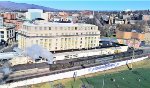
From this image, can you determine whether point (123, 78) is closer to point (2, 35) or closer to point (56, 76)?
point (56, 76)

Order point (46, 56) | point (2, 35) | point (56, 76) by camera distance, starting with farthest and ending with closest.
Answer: point (2, 35) < point (46, 56) < point (56, 76)

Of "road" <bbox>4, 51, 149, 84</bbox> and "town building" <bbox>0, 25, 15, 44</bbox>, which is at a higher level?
"town building" <bbox>0, 25, 15, 44</bbox>

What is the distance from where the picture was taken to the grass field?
26797mm

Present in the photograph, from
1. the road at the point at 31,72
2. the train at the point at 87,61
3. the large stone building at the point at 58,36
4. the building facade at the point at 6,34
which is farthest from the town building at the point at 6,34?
the road at the point at 31,72

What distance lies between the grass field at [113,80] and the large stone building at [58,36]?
8716mm

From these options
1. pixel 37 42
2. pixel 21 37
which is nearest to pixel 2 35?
pixel 21 37

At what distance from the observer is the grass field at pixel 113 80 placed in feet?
87.9

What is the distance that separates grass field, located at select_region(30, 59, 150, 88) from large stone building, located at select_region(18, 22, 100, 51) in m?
8.72

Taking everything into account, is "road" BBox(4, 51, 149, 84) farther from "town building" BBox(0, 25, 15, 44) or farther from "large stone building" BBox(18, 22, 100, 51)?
"town building" BBox(0, 25, 15, 44)

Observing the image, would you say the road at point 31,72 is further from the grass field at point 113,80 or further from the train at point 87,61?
the grass field at point 113,80

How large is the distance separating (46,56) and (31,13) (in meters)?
32.6

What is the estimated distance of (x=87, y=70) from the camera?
99.9 ft

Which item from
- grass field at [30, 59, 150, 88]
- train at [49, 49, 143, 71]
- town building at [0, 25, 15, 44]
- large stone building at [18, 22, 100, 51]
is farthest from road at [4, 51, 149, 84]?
town building at [0, 25, 15, 44]

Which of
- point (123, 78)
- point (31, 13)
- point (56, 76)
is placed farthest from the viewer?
point (31, 13)
